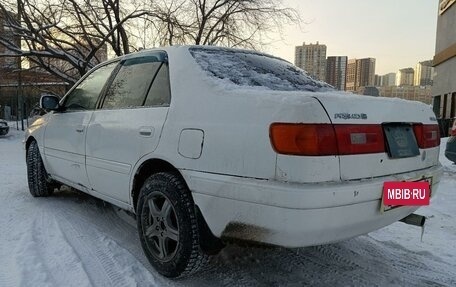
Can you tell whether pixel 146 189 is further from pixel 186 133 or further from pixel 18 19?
pixel 18 19

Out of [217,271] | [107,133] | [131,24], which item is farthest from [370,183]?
[131,24]

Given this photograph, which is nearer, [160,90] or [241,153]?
[241,153]

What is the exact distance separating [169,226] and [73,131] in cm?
182

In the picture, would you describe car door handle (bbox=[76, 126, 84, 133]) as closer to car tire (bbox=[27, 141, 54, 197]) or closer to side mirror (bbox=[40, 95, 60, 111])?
side mirror (bbox=[40, 95, 60, 111])

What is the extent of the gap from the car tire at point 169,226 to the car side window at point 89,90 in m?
1.39

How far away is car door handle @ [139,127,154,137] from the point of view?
2812mm

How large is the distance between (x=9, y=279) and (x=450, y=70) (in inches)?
887

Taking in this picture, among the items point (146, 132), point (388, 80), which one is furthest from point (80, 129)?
point (388, 80)

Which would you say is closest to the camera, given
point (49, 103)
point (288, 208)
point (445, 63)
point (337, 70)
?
point (288, 208)

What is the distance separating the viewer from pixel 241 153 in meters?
2.19

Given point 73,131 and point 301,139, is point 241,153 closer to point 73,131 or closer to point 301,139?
point 301,139

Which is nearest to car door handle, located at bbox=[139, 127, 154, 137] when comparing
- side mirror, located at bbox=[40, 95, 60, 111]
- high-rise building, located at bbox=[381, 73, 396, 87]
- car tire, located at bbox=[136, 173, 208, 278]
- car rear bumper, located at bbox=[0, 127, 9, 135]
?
car tire, located at bbox=[136, 173, 208, 278]

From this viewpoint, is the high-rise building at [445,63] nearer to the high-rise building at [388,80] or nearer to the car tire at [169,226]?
the high-rise building at [388,80]

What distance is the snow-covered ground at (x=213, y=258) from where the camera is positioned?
276 centimetres
